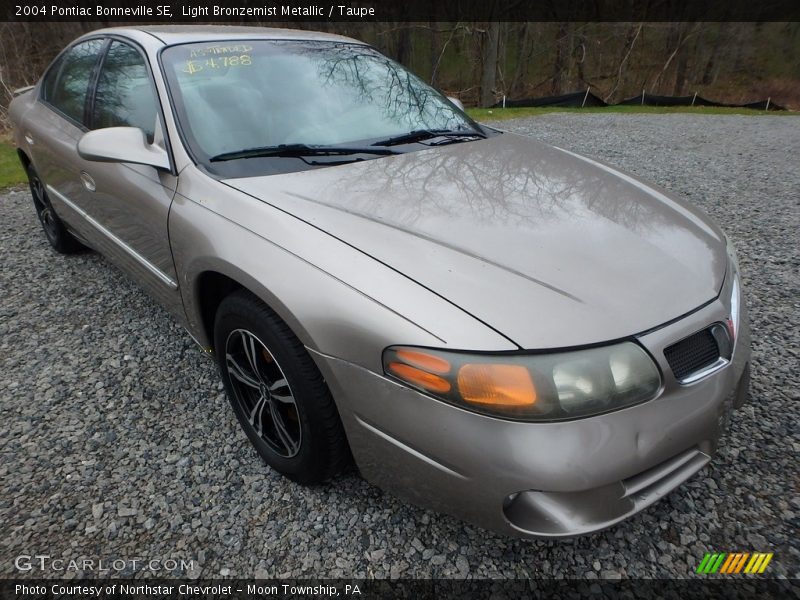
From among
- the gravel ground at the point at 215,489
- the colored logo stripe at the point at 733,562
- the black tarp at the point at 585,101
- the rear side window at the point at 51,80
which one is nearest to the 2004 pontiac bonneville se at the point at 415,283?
the gravel ground at the point at 215,489

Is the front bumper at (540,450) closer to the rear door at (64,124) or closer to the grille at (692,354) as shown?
the grille at (692,354)

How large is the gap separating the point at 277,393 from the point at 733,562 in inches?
62.4

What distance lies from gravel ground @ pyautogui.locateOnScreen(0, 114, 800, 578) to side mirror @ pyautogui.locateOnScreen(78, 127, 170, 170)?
110 centimetres

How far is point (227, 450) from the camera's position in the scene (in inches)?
80.9

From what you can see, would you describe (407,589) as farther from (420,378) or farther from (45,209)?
(45,209)

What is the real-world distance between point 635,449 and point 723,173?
652 cm

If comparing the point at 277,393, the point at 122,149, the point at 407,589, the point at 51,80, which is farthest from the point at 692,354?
the point at 51,80

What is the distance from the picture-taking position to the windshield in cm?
202

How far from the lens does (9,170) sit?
687 cm

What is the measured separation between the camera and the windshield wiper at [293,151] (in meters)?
1.95

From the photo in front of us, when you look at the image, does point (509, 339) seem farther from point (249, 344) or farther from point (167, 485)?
point (167, 485)

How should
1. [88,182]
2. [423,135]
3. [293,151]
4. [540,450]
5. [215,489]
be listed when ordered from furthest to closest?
[88,182], [423,135], [293,151], [215,489], [540,450]
